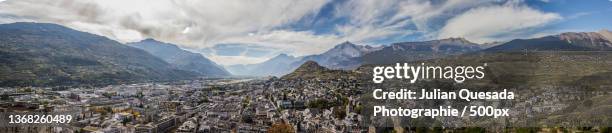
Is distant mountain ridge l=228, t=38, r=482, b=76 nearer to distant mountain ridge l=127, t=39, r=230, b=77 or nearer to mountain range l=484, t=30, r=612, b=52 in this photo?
mountain range l=484, t=30, r=612, b=52

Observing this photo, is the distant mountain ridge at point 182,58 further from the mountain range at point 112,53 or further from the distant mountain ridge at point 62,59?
the distant mountain ridge at point 62,59

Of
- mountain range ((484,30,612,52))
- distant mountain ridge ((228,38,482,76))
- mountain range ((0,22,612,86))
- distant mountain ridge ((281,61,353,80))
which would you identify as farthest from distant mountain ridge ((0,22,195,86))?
mountain range ((484,30,612,52))

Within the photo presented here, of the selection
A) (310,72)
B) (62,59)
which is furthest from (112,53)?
(310,72)

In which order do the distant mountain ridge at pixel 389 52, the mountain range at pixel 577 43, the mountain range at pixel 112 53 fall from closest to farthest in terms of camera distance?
the distant mountain ridge at pixel 389 52 < the mountain range at pixel 112 53 < the mountain range at pixel 577 43

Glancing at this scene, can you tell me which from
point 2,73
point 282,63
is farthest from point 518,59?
point 282,63

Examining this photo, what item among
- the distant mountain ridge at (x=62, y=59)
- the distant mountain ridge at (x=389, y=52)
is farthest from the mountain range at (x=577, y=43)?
the distant mountain ridge at (x=62, y=59)

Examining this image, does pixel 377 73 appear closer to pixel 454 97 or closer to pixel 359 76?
pixel 454 97

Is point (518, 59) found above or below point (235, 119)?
above

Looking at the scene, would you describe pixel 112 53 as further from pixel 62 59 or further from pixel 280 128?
pixel 280 128

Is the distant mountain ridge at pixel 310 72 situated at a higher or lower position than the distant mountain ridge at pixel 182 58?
lower
